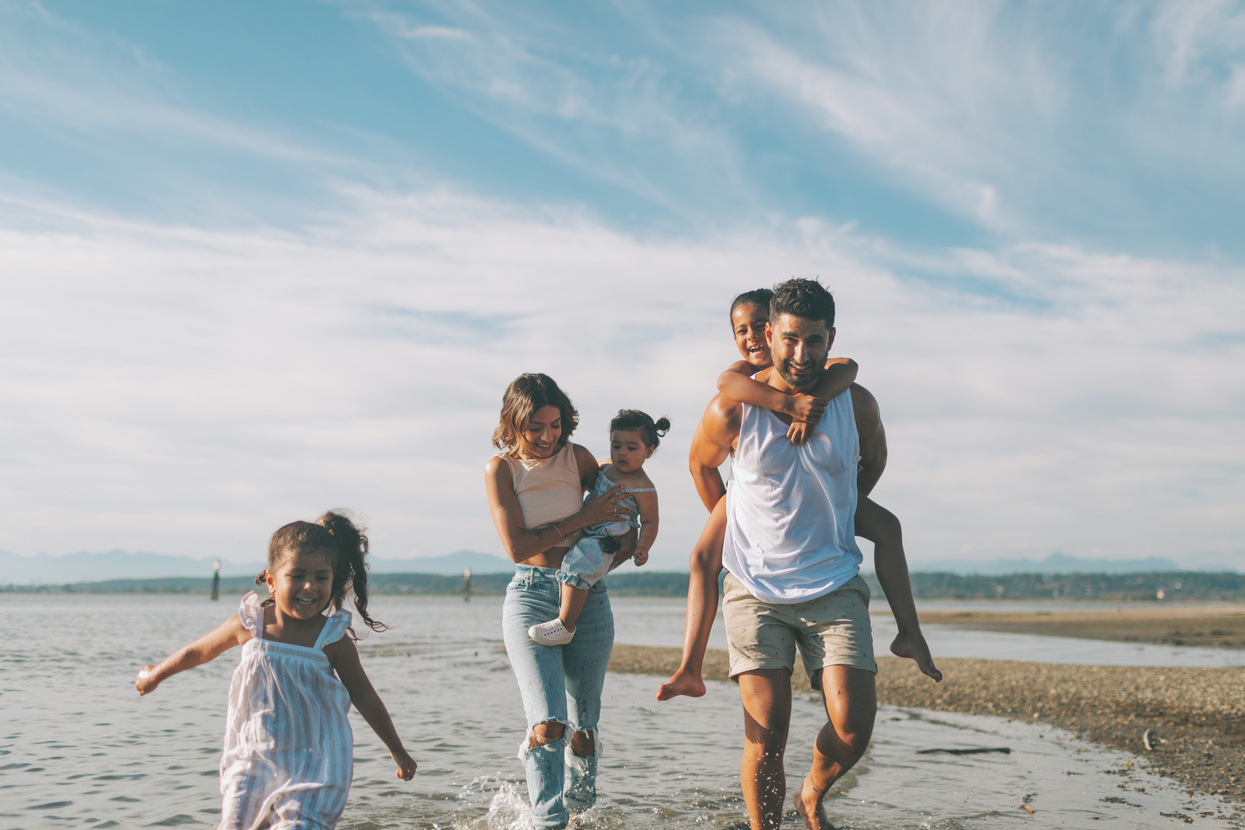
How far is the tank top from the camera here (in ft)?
14.4

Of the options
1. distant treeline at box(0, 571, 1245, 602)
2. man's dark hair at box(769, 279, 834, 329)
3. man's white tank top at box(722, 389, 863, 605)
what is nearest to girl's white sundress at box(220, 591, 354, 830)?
man's white tank top at box(722, 389, 863, 605)

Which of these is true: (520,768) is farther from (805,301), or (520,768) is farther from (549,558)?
(805,301)

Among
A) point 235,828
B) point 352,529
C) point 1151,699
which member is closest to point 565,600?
point 352,529

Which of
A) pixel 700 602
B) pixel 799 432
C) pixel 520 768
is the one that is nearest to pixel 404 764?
pixel 700 602

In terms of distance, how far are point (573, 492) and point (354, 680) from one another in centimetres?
147

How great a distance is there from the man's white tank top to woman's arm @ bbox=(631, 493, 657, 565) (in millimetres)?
712

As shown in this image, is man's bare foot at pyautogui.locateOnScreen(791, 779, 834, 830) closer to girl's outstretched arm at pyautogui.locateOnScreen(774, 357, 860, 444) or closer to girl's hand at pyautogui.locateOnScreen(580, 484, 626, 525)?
girl's hand at pyautogui.locateOnScreen(580, 484, 626, 525)

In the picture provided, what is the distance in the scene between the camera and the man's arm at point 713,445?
3945 mm

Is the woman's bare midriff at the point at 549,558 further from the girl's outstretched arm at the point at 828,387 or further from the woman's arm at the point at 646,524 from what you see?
the girl's outstretched arm at the point at 828,387

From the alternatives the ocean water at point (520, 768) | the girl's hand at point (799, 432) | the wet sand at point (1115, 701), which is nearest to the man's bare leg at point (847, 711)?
the girl's hand at point (799, 432)

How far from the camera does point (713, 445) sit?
160 inches

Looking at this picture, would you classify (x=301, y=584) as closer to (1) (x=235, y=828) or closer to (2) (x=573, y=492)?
(1) (x=235, y=828)

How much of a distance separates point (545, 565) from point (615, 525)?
409mm

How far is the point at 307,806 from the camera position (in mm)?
3061
